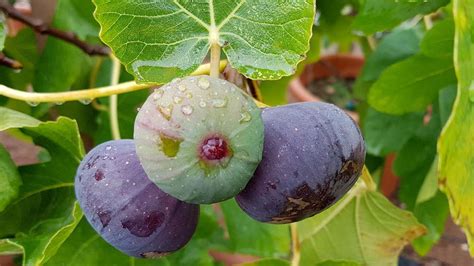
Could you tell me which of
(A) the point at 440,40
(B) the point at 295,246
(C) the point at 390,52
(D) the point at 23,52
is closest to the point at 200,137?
(B) the point at 295,246

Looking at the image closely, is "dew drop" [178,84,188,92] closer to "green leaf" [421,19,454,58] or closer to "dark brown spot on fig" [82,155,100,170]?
"dark brown spot on fig" [82,155,100,170]

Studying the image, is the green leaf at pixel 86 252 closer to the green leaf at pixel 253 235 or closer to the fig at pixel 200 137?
the green leaf at pixel 253 235

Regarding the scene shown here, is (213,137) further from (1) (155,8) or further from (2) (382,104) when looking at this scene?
(2) (382,104)

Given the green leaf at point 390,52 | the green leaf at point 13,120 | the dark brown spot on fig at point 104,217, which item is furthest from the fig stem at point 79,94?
the green leaf at point 390,52

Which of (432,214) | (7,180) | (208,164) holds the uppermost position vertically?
(208,164)

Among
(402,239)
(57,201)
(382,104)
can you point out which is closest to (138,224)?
(57,201)

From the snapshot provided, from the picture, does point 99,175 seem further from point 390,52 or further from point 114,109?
point 390,52
